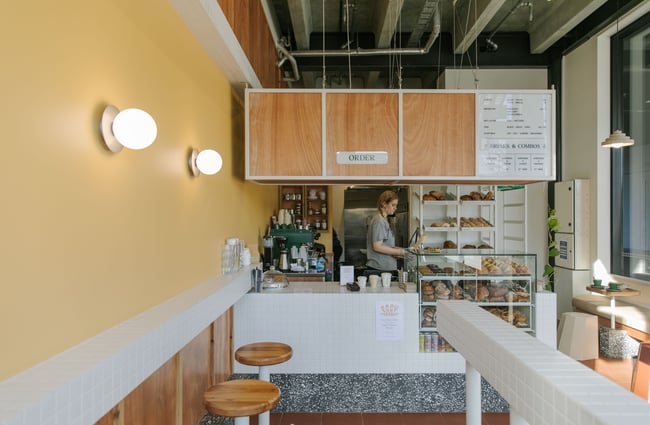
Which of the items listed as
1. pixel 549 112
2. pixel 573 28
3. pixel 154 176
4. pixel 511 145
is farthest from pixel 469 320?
pixel 573 28

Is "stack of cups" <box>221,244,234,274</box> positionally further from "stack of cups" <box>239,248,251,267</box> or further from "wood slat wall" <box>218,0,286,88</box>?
"wood slat wall" <box>218,0,286,88</box>

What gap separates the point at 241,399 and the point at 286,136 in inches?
88.2

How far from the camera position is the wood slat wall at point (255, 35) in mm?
2957

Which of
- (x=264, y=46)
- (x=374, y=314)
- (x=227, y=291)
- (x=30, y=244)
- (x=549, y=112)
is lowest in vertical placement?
(x=374, y=314)

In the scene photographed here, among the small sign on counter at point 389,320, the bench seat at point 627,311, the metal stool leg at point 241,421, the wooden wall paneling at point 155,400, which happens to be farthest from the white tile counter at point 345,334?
the bench seat at point 627,311

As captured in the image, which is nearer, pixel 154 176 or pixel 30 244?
pixel 30 244

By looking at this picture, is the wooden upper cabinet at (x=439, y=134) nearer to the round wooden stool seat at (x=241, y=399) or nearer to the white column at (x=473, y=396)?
the round wooden stool seat at (x=241, y=399)

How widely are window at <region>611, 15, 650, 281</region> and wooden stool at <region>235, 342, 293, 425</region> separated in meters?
4.85

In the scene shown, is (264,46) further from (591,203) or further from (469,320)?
(591,203)

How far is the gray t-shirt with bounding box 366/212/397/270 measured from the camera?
452cm

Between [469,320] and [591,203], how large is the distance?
5.25 metres

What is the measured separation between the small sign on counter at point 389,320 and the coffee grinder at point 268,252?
6.81 ft

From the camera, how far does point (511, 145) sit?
12.0ft

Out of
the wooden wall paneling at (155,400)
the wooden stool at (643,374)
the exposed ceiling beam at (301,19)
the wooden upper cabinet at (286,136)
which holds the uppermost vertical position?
the exposed ceiling beam at (301,19)
